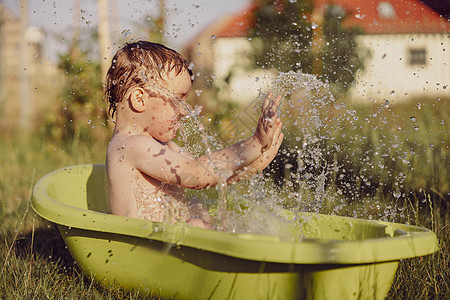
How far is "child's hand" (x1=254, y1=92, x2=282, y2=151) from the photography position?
195cm

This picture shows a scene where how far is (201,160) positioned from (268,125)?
313 millimetres

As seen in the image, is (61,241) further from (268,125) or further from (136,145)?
(268,125)

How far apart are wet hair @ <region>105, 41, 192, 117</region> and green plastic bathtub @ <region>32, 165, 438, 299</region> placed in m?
0.58

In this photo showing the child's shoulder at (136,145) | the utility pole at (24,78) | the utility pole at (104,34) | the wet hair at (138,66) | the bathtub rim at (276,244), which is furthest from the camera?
the utility pole at (24,78)

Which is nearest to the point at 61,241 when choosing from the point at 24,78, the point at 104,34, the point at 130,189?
the point at 130,189

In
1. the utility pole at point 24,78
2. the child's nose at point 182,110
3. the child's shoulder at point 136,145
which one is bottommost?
the utility pole at point 24,78

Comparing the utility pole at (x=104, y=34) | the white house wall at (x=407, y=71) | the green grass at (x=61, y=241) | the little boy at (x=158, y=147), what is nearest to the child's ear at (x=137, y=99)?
the little boy at (x=158, y=147)

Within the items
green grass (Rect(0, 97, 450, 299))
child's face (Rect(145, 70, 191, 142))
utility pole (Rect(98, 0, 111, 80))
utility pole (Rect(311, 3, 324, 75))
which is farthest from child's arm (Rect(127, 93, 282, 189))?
utility pole (Rect(98, 0, 111, 80))

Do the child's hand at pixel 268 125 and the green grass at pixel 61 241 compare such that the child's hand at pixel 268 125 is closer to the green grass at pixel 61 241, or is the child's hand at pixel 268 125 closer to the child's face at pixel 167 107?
the child's face at pixel 167 107

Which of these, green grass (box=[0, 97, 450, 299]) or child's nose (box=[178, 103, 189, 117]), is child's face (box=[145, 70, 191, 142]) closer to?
child's nose (box=[178, 103, 189, 117])

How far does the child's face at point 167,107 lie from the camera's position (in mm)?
2215

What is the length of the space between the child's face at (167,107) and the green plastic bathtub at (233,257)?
540mm

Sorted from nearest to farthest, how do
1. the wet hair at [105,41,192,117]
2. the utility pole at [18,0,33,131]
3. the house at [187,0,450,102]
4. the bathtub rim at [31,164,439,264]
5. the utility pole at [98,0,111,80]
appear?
the bathtub rim at [31,164,439,264] < the wet hair at [105,41,192,117] < the house at [187,0,450,102] < the utility pole at [98,0,111,80] < the utility pole at [18,0,33,131]

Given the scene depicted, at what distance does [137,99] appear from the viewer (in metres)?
2.22
